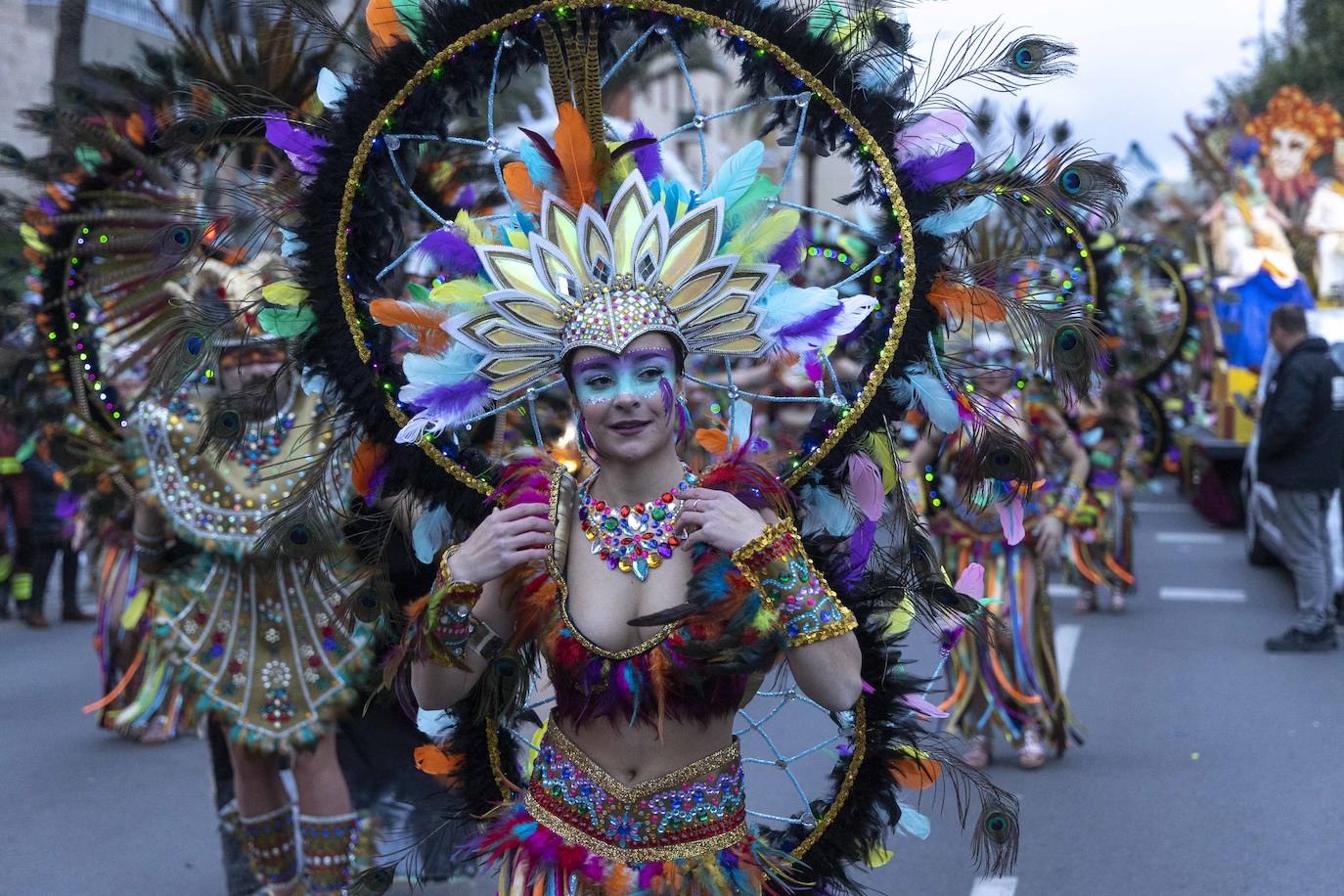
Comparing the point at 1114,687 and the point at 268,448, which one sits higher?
the point at 268,448

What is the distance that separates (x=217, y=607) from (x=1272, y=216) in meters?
15.3

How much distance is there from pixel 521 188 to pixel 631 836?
1.33 metres

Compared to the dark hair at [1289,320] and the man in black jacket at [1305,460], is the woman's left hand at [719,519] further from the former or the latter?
the dark hair at [1289,320]

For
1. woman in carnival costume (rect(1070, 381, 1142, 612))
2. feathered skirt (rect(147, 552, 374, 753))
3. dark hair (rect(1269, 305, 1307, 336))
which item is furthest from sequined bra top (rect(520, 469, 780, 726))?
dark hair (rect(1269, 305, 1307, 336))

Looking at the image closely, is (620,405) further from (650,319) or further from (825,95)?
(825,95)

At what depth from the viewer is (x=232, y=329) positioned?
3490mm

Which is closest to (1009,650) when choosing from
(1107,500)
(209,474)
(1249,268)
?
(1107,500)

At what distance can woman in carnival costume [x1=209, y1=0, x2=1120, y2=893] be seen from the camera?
295 centimetres

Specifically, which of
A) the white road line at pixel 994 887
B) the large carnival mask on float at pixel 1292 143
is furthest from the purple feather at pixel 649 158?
the large carnival mask on float at pixel 1292 143

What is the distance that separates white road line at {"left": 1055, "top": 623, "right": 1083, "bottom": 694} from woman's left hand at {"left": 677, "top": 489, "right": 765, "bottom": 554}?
6.48 meters

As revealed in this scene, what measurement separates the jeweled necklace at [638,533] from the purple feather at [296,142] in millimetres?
978

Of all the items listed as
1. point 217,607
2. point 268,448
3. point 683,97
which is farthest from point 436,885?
point 683,97

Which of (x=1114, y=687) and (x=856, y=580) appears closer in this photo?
(x=856, y=580)

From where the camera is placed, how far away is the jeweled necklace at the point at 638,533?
3.02 metres
